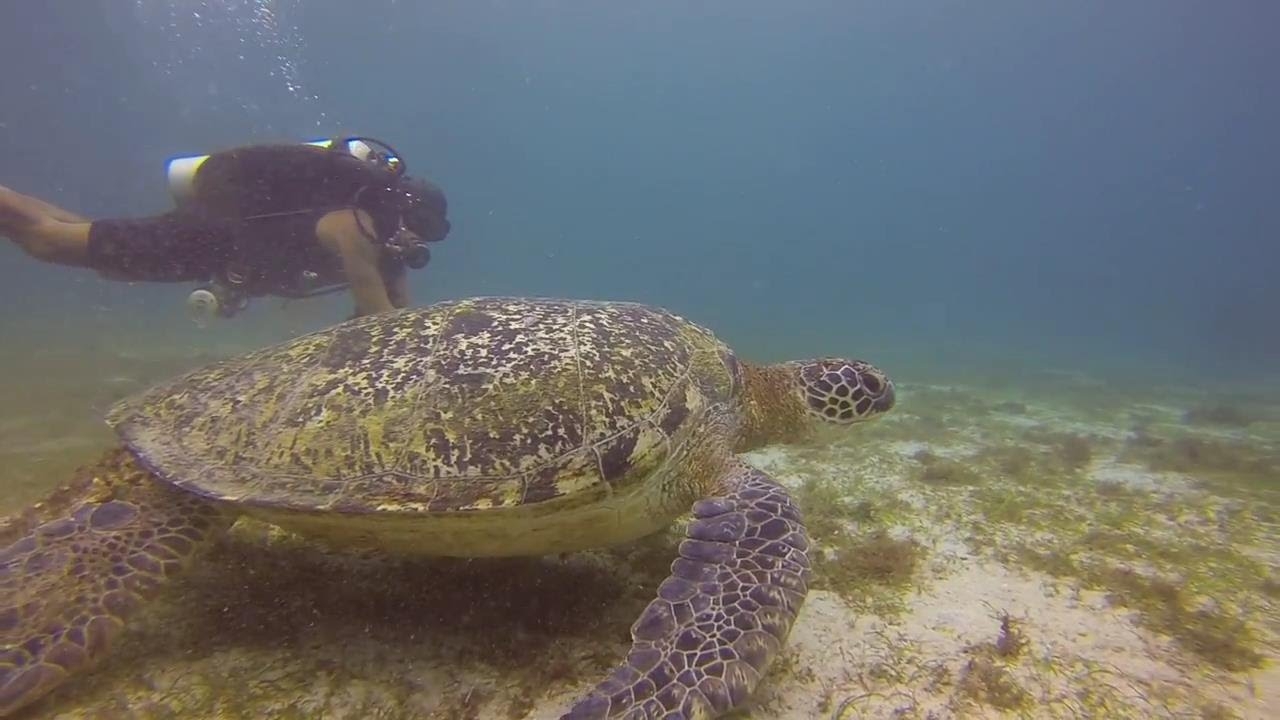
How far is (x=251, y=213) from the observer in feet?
21.2

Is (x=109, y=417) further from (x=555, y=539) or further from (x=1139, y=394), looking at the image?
(x=1139, y=394)

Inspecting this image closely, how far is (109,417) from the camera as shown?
11.2ft

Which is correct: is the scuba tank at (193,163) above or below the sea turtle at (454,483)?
above

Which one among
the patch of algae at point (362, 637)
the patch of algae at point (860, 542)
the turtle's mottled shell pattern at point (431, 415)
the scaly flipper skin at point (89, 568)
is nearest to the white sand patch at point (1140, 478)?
the patch of algae at point (860, 542)

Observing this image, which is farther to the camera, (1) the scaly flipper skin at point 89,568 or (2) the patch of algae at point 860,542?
(2) the patch of algae at point 860,542

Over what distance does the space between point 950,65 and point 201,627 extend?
135501 millimetres

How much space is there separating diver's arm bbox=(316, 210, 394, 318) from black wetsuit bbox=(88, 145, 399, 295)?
149mm

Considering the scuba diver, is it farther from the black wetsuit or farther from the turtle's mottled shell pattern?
the turtle's mottled shell pattern

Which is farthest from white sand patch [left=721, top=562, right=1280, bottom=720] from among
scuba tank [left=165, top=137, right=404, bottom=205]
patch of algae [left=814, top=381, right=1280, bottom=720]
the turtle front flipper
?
scuba tank [left=165, top=137, right=404, bottom=205]

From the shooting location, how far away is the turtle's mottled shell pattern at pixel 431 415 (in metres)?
2.81

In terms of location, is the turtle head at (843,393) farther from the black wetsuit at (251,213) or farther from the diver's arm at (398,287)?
the black wetsuit at (251,213)

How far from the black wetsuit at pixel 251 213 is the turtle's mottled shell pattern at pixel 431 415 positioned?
11.4 ft

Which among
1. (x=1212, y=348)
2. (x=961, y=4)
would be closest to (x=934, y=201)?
(x=961, y=4)

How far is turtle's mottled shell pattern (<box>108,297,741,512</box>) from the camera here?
2.81 m
